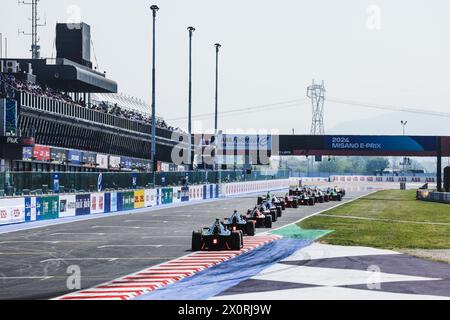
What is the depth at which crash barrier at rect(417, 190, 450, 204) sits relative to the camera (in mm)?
65312

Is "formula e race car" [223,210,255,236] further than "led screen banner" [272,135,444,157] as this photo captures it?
No

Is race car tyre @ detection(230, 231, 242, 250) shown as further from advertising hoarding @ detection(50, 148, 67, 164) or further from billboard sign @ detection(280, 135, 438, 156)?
billboard sign @ detection(280, 135, 438, 156)

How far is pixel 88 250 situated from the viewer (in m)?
25.7

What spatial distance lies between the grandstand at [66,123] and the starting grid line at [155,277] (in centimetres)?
2590

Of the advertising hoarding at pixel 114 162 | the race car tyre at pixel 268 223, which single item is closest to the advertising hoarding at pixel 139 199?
the advertising hoarding at pixel 114 162

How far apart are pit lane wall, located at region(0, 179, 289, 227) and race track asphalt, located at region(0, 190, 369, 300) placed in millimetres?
1818

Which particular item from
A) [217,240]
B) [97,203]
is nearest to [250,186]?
[97,203]

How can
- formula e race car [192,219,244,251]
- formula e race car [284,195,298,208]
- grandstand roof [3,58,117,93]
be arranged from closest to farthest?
formula e race car [192,219,244,251], formula e race car [284,195,298,208], grandstand roof [3,58,117,93]

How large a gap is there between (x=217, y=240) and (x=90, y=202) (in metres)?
20.0

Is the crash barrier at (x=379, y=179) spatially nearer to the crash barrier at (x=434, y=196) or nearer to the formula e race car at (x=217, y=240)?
the crash barrier at (x=434, y=196)

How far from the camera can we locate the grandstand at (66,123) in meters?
48.9

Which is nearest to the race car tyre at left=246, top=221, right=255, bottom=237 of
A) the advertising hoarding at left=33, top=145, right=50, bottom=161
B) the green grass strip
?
the green grass strip

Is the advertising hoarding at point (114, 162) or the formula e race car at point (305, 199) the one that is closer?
the formula e race car at point (305, 199)
